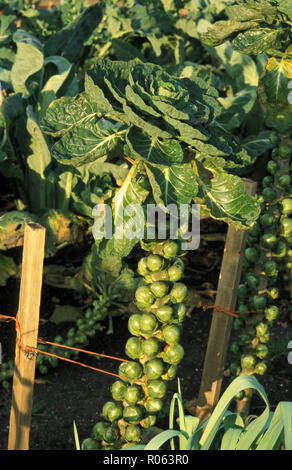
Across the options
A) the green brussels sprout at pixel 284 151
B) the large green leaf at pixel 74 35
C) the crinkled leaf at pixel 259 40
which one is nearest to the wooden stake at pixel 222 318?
the green brussels sprout at pixel 284 151

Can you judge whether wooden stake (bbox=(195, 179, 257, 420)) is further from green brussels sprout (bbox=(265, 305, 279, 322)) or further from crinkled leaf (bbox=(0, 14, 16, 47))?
crinkled leaf (bbox=(0, 14, 16, 47))

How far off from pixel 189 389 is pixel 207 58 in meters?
3.75

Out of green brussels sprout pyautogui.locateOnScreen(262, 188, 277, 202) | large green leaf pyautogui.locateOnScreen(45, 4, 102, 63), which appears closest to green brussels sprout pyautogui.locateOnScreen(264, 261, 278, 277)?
green brussels sprout pyautogui.locateOnScreen(262, 188, 277, 202)

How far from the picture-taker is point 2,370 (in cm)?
296

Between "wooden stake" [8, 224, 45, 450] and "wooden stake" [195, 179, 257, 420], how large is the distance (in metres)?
0.86

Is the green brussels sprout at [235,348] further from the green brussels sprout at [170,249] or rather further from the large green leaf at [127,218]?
the large green leaf at [127,218]

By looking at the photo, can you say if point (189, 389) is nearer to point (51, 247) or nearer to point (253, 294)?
point (253, 294)

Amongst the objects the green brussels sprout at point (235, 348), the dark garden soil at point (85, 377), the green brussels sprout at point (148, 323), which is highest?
the green brussels sprout at point (148, 323)

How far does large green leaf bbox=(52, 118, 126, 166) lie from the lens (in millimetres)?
1784

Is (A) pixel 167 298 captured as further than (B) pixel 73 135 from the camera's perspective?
Yes

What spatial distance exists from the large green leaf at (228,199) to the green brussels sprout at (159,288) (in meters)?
0.27

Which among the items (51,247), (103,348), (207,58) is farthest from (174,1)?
(103,348)

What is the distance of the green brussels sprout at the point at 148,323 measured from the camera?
1.93 m

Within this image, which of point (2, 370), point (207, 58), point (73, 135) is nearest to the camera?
point (73, 135)
